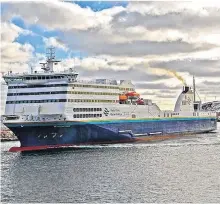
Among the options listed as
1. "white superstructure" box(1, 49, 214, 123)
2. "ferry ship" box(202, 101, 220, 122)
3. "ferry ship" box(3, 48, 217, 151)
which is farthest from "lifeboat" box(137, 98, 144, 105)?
"ferry ship" box(202, 101, 220, 122)

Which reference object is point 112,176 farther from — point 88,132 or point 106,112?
point 106,112

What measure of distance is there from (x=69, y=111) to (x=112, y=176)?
23.5 metres

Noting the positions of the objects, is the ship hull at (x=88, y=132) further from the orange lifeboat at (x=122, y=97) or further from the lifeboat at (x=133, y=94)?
the lifeboat at (x=133, y=94)

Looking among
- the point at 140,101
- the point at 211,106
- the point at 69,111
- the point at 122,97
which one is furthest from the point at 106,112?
the point at 211,106

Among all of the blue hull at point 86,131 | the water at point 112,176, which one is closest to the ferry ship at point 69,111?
the blue hull at point 86,131

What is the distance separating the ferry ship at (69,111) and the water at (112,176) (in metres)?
4.01

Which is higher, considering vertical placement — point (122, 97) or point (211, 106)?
point (211, 106)

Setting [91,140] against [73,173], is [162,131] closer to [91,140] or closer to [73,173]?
[91,140]

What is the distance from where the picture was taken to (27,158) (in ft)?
167

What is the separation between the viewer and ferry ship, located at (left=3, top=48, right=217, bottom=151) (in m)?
57.9

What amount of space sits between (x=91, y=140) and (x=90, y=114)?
4055mm

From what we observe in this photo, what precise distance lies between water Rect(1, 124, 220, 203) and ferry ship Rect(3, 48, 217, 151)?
4.01m

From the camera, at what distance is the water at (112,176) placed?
104 ft

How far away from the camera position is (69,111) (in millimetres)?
60938
